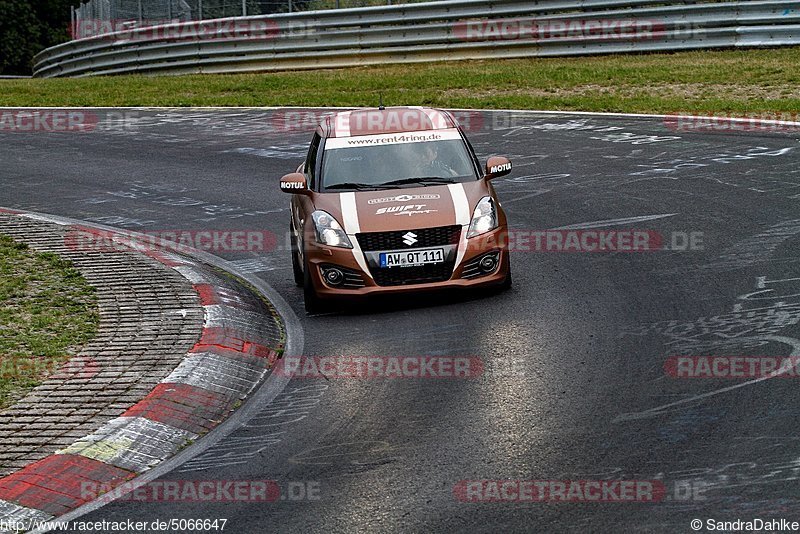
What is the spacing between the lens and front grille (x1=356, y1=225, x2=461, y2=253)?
10.7 m

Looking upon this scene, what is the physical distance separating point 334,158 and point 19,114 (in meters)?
15.6

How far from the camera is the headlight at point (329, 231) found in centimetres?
1080

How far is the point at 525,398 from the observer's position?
795 centimetres

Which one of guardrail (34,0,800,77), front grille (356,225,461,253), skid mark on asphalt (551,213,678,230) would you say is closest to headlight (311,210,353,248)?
front grille (356,225,461,253)

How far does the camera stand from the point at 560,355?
886 cm

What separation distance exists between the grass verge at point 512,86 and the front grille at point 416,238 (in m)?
10.5

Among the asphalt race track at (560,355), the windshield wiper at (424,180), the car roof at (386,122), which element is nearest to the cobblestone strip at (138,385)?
the asphalt race track at (560,355)

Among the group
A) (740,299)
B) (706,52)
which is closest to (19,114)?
(706,52)

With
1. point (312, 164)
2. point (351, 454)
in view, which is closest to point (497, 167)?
point (312, 164)

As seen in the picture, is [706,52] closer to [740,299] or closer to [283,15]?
[283,15]

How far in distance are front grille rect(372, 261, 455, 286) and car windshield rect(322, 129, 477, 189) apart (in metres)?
1.10

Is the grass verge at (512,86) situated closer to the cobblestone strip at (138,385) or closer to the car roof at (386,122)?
the car roof at (386,122)

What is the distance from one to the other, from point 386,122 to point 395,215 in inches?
63.0

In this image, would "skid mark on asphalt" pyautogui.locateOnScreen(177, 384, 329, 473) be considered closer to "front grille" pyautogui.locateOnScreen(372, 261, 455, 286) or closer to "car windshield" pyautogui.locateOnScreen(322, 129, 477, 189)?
"front grille" pyautogui.locateOnScreen(372, 261, 455, 286)
